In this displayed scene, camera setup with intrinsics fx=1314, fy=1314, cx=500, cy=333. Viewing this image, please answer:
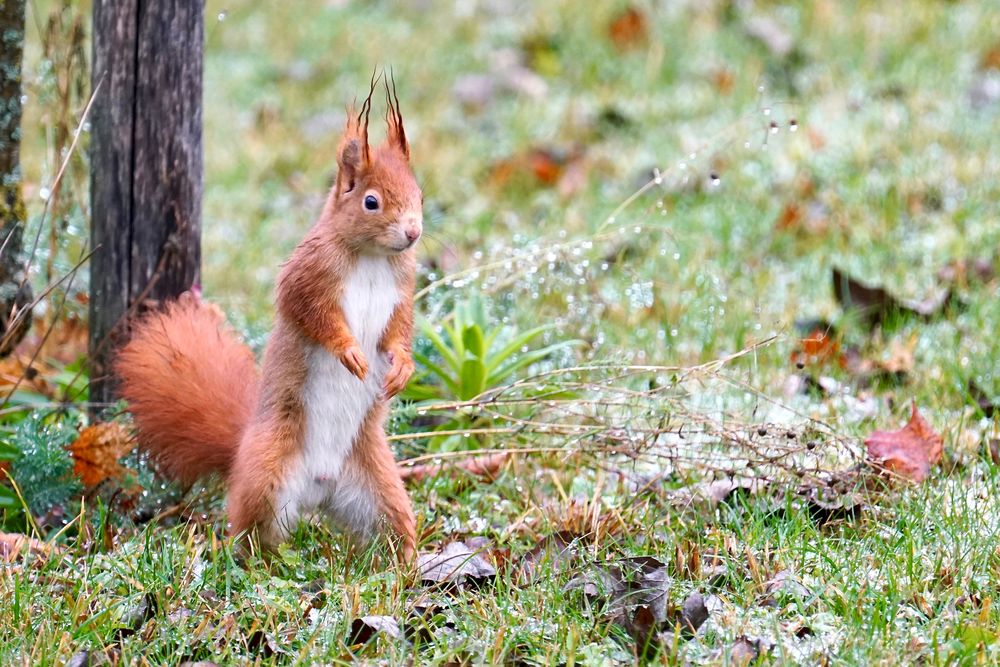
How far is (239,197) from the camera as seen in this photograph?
19.2ft

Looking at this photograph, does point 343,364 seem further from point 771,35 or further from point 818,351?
point 771,35

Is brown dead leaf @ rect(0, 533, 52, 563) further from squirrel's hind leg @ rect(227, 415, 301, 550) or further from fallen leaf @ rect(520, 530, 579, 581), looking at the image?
fallen leaf @ rect(520, 530, 579, 581)

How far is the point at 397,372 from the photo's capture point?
2668 mm

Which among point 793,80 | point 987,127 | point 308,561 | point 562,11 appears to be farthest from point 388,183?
point 562,11

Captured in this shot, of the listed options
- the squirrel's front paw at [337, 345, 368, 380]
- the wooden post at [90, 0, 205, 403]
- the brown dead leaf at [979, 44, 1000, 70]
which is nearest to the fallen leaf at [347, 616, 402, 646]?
the squirrel's front paw at [337, 345, 368, 380]

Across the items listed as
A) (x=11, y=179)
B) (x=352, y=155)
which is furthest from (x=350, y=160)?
(x=11, y=179)

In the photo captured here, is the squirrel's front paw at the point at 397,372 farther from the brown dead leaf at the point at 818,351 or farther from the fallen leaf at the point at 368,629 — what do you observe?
the brown dead leaf at the point at 818,351

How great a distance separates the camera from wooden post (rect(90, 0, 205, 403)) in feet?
10.6

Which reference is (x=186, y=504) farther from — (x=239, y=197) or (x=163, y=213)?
(x=239, y=197)

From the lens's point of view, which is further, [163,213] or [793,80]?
[793,80]

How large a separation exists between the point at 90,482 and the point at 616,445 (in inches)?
50.0

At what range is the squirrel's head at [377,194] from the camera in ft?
8.43

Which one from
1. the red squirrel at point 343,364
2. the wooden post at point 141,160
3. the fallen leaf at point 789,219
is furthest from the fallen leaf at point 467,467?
the fallen leaf at point 789,219

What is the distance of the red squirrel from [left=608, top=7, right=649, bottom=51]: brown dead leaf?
14.9ft
